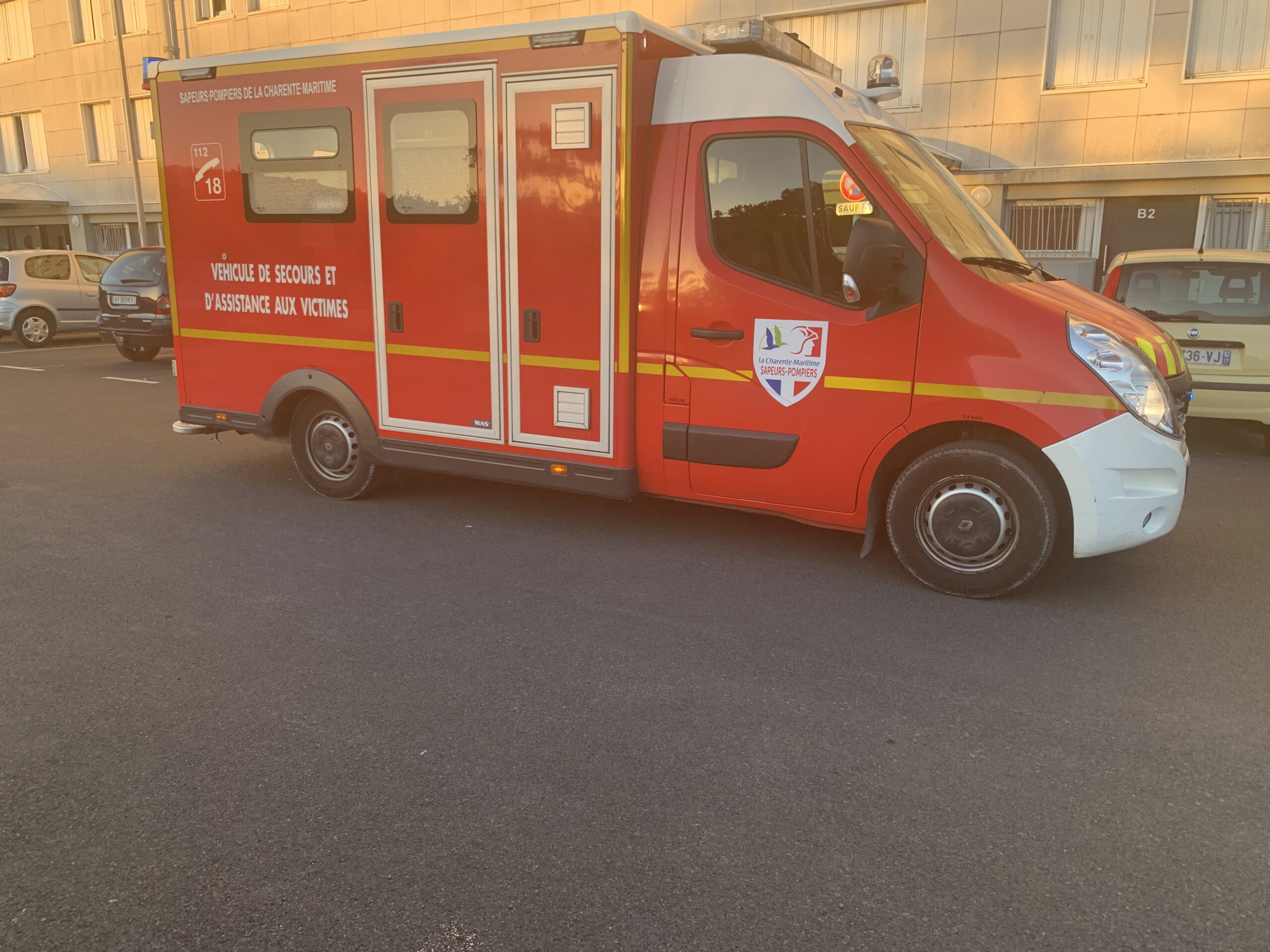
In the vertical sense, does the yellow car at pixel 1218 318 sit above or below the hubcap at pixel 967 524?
above

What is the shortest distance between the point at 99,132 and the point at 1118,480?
109 feet

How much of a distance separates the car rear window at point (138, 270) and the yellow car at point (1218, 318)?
40.3 feet

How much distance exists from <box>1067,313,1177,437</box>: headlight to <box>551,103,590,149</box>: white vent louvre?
2.62 meters

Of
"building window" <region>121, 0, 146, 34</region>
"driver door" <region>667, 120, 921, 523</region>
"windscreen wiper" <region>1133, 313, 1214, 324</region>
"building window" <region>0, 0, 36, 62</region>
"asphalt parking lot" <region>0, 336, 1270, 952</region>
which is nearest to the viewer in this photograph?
"asphalt parking lot" <region>0, 336, 1270, 952</region>

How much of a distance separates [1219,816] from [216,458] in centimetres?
743

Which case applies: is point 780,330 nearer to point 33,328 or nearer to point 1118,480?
point 1118,480

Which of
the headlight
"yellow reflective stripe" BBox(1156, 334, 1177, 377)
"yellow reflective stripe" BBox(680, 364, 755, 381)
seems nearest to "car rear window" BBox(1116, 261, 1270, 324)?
"yellow reflective stripe" BBox(1156, 334, 1177, 377)

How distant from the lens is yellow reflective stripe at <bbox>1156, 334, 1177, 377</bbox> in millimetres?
5133

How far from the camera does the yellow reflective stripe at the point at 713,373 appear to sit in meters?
5.21

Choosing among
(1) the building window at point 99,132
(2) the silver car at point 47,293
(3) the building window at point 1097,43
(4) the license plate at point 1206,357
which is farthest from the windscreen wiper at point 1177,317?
(1) the building window at point 99,132

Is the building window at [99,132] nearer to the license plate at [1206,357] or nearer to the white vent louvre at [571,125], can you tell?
the white vent louvre at [571,125]

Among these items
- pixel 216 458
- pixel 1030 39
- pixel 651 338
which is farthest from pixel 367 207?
pixel 1030 39

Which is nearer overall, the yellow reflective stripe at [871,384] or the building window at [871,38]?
the yellow reflective stripe at [871,384]

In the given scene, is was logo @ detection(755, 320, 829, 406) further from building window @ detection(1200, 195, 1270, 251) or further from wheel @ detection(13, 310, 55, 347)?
wheel @ detection(13, 310, 55, 347)
